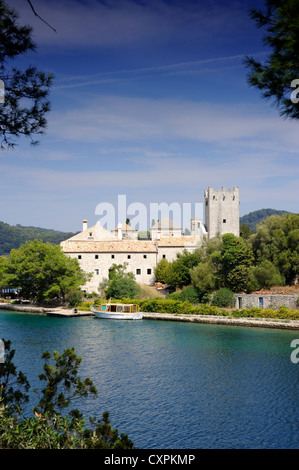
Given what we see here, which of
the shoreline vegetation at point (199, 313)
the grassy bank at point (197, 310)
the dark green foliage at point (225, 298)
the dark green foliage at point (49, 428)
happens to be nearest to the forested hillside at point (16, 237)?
the shoreline vegetation at point (199, 313)

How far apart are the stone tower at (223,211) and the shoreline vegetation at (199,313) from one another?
507 inches

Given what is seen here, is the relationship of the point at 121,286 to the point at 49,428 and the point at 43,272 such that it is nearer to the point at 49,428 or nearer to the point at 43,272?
the point at 43,272

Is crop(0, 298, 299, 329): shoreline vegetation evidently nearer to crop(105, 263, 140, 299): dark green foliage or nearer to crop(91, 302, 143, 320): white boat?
crop(91, 302, 143, 320): white boat

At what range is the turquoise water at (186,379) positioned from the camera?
12281 millimetres

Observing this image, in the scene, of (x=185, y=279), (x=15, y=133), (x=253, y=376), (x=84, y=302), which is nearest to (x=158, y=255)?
(x=185, y=279)

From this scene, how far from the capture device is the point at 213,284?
3350 cm

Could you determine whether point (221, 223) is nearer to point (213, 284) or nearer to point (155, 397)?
point (213, 284)

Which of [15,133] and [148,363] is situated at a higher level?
[15,133]

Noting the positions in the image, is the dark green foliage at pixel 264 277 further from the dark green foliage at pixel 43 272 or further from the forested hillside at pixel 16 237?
the forested hillside at pixel 16 237

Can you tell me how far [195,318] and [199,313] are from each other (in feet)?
3.88

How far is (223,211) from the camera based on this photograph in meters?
44.7

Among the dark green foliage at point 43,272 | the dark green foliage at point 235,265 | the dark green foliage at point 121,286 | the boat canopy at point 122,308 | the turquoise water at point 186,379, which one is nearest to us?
the turquoise water at point 186,379

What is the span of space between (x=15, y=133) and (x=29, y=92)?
0.78 m

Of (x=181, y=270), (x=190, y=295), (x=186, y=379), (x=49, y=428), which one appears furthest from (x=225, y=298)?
(x=49, y=428)
